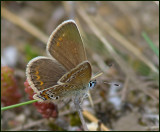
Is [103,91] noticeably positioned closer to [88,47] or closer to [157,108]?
[157,108]

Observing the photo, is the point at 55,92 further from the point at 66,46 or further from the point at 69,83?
the point at 66,46

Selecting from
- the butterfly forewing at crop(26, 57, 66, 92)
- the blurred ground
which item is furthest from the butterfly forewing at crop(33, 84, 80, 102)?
the blurred ground

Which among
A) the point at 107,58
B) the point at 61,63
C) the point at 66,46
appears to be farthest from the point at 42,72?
the point at 107,58

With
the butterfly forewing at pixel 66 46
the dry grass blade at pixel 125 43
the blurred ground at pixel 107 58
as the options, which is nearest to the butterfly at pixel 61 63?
the butterfly forewing at pixel 66 46

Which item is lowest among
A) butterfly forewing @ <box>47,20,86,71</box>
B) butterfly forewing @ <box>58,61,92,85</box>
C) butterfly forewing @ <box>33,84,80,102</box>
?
butterfly forewing @ <box>33,84,80,102</box>

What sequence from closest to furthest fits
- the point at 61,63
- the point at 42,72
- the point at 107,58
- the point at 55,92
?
the point at 55,92
the point at 42,72
the point at 61,63
the point at 107,58

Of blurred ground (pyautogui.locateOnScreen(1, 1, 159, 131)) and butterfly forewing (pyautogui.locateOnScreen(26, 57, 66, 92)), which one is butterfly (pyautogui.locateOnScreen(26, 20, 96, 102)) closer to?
butterfly forewing (pyautogui.locateOnScreen(26, 57, 66, 92))
